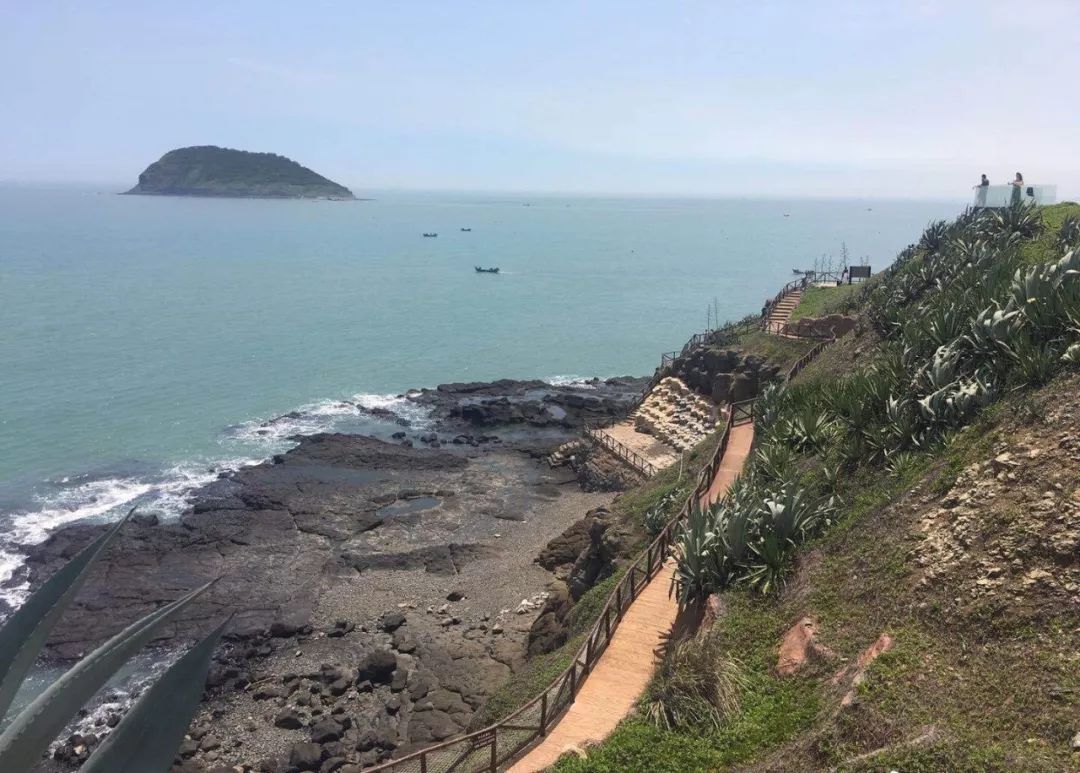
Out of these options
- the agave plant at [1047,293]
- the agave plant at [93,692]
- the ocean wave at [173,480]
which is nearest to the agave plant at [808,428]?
the agave plant at [1047,293]

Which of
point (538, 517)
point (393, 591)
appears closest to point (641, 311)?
point (538, 517)

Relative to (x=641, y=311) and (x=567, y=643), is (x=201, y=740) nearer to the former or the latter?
(x=567, y=643)

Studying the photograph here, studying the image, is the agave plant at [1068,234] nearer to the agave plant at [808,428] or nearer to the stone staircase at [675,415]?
the agave plant at [808,428]

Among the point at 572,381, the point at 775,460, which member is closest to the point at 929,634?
the point at 775,460

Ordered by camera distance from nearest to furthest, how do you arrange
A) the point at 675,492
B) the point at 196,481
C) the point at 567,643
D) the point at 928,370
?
the point at 928,370, the point at 567,643, the point at 675,492, the point at 196,481

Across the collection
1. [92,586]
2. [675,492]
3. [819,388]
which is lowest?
[92,586]

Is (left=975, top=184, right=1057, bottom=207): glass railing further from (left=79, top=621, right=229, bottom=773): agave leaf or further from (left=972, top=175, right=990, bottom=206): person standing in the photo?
(left=79, top=621, right=229, bottom=773): agave leaf
